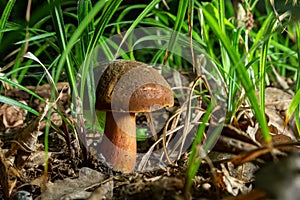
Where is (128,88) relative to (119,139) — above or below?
above

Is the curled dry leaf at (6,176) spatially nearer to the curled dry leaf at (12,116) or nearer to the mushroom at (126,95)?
the mushroom at (126,95)

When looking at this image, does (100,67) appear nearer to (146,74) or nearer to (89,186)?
(146,74)

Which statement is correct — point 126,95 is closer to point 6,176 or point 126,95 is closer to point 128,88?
point 128,88

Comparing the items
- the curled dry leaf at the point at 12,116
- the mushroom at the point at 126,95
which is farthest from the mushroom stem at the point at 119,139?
the curled dry leaf at the point at 12,116

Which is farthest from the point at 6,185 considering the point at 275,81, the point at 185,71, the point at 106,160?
the point at 275,81

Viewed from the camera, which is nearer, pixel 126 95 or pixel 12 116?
pixel 126 95

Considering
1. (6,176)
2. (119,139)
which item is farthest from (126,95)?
(6,176)

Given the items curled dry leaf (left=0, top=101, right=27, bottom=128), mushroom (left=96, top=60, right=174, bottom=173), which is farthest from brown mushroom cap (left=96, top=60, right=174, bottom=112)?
A: curled dry leaf (left=0, top=101, right=27, bottom=128)

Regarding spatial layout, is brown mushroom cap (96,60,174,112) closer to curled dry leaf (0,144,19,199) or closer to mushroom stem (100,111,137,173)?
mushroom stem (100,111,137,173)
